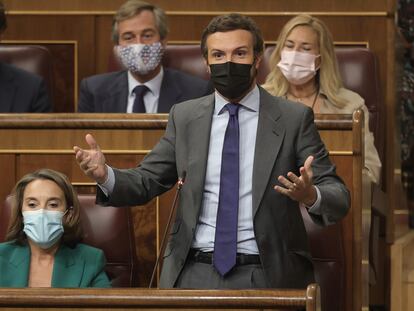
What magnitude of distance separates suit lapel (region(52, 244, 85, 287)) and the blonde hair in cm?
64

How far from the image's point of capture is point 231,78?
1.75 m

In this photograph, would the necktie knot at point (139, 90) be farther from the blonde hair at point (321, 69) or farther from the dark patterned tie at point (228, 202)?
the dark patterned tie at point (228, 202)

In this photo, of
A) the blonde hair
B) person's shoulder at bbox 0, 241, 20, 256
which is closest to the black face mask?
person's shoulder at bbox 0, 241, 20, 256

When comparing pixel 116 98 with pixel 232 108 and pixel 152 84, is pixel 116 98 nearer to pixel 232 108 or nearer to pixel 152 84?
pixel 152 84

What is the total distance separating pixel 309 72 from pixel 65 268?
0.72m

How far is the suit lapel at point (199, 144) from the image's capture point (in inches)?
68.2

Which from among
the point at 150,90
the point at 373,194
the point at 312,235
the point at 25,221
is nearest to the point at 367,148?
the point at 373,194

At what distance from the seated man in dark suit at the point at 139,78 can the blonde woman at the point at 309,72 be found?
218 mm

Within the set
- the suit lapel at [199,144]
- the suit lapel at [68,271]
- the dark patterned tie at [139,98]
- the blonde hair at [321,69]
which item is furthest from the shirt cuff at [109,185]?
the dark patterned tie at [139,98]

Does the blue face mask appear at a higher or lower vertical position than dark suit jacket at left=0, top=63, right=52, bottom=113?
lower

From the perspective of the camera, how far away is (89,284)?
1.88 meters

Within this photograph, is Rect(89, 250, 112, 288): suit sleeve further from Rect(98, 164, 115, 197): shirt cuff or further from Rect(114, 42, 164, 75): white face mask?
Rect(114, 42, 164, 75): white face mask

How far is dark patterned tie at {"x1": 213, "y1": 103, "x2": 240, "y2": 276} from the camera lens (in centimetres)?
169

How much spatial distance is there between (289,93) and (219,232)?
0.74 meters
